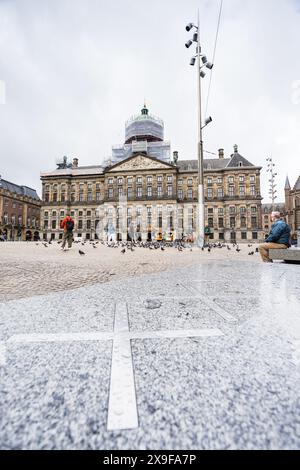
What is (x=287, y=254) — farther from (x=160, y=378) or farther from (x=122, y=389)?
(x=122, y=389)

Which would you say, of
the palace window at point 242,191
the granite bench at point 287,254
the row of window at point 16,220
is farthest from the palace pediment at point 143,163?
the granite bench at point 287,254

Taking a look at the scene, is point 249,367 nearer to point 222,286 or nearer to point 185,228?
point 222,286

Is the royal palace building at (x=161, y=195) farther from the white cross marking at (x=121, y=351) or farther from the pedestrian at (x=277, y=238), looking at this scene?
the white cross marking at (x=121, y=351)

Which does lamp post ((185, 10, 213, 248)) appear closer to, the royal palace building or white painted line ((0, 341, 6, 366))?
white painted line ((0, 341, 6, 366))

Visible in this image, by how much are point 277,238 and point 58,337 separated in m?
5.37

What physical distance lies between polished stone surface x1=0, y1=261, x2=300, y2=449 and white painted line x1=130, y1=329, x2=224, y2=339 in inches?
0.4

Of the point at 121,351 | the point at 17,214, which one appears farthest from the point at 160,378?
the point at 17,214

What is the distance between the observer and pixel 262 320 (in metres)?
1.46

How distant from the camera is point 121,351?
1.03 m

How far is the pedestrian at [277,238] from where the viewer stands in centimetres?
517

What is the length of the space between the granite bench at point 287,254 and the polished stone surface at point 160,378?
3.56 meters

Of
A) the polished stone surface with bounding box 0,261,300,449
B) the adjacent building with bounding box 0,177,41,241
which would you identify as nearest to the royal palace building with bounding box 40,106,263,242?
the adjacent building with bounding box 0,177,41,241
